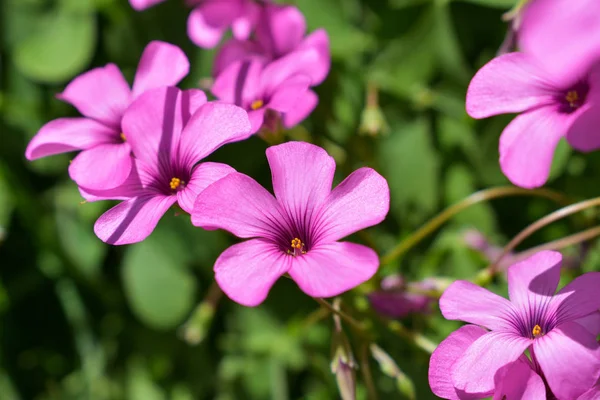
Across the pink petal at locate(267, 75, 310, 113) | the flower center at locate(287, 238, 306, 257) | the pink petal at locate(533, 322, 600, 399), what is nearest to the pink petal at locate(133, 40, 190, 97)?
the pink petal at locate(267, 75, 310, 113)

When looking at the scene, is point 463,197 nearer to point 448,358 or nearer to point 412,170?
point 412,170

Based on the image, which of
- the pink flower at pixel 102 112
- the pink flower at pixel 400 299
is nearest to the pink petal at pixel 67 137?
the pink flower at pixel 102 112

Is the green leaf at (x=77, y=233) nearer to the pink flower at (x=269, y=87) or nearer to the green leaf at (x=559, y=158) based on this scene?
the pink flower at (x=269, y=87)

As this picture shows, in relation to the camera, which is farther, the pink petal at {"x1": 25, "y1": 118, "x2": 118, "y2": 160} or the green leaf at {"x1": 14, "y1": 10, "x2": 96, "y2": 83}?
the green leaf at {"x1": 14, "y1": 10, "x2": 96, "y2": 83}

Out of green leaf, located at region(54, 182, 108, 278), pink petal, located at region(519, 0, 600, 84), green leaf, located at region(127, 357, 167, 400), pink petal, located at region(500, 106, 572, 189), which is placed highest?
pink petal, located at region(519, 0, 600, 84)

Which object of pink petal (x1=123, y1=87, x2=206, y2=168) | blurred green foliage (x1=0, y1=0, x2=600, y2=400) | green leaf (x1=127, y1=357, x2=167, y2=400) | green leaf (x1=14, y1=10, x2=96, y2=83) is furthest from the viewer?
green leaf (x1=127, y1=357, x2=167, y2=400)

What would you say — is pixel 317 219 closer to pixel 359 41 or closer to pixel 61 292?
pixel 359 41

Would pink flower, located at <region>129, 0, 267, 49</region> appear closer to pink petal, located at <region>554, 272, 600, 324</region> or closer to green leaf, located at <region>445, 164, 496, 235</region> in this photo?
green leaf, located at <region>445, 164, 496, 235</region>
